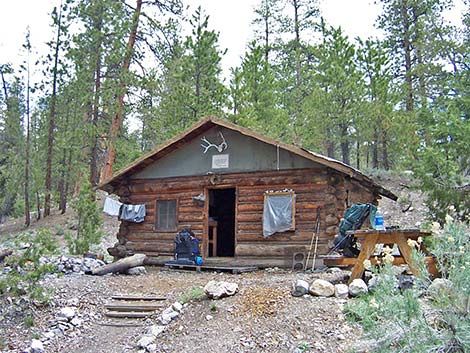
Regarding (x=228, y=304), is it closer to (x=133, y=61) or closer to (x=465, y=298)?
(x=465, y=298)

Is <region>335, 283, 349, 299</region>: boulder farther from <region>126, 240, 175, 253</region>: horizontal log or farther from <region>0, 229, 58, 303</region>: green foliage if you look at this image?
<region>126, 240, 175, 253</region>: horizontal log

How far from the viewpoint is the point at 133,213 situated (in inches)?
556

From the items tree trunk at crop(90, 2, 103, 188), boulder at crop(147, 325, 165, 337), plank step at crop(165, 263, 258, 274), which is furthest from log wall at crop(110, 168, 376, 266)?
tree trunk at crop(90, 2, 103, 188)

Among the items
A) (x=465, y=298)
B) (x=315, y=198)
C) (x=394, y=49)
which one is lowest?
(x=465, y=298)

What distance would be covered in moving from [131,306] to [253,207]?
5228mm

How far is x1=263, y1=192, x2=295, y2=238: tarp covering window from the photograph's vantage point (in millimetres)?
11922

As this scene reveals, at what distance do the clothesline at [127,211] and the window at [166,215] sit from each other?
0.52 meters

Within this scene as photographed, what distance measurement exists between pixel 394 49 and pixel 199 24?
10.2 meters

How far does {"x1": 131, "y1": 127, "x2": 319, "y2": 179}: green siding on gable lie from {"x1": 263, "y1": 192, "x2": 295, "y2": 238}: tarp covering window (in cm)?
82

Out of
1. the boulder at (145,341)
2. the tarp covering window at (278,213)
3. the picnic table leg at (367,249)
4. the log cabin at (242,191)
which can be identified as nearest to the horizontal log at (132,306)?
the boulder at (145,341)

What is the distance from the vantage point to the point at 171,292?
9.02 metres

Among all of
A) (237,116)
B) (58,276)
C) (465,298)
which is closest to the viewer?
(465,298)

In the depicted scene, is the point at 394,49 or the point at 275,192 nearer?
the point at 275,192

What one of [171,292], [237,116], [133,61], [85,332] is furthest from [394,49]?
[85,332]
